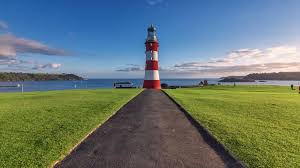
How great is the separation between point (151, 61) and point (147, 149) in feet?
98.0

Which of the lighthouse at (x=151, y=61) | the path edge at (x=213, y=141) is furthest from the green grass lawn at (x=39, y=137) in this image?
the lighthouse at (x=151, y=61)

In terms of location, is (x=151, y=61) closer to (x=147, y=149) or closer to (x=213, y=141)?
(x=213, y=141)

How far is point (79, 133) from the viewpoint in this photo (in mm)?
8375

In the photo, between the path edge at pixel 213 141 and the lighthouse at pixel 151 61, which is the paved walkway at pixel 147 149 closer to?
the path edge at pixel 213 141

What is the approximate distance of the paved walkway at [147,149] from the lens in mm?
5801

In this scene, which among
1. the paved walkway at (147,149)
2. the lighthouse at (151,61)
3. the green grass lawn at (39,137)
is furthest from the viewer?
the lighthouse at (151,61)

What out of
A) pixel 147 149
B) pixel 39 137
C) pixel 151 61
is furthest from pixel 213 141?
pixel 151 61

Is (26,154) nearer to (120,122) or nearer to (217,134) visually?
(120,122)

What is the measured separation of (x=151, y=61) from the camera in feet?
119

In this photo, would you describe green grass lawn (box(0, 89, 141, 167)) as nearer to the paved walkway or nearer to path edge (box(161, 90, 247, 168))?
the paved walkway

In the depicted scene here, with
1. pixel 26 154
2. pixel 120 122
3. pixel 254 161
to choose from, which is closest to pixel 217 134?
pixel 254 161

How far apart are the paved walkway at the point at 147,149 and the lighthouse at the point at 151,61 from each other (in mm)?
26495

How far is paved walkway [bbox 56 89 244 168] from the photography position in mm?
5801

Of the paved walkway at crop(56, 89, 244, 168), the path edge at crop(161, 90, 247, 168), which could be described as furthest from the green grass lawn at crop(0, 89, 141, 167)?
the path edge at crop(161, 90, 247, 168)
